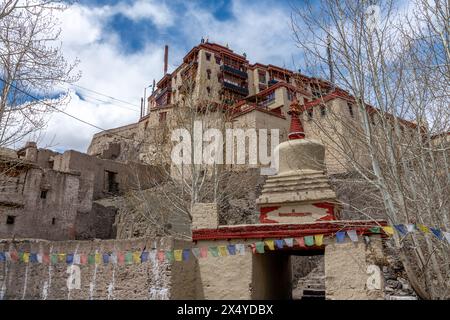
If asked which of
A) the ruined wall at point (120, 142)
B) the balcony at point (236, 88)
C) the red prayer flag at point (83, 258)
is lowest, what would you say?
the red prayer flag at point (83, 258)

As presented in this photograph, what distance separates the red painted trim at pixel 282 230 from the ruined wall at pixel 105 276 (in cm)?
92

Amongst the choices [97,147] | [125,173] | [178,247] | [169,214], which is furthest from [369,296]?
[97,147]

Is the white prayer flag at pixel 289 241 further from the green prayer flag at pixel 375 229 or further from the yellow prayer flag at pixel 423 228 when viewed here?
the yellow prayer flag at pixel 423 228

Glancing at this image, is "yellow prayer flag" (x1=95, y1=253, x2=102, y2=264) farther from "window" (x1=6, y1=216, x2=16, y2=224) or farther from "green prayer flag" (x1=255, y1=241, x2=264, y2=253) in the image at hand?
"window" (x1=6, y1=216, x2=16, y2=224)

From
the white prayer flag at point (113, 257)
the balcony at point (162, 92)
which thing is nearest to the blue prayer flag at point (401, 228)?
the white prayer flag at point (113, 257)

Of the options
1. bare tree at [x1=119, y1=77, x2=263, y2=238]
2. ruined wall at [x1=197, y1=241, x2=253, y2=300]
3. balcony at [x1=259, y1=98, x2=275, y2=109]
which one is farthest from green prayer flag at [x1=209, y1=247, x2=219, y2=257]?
balcony at [x1=259, y1=98, x2=275, y2=109]

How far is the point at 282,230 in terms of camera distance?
35.3 ft

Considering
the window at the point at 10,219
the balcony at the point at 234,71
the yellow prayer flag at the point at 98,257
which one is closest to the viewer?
the yellow prayer flag at the point at 98,257

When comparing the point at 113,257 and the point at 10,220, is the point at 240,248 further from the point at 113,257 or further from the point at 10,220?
the point at 10,220

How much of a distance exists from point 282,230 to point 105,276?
5.42 metres

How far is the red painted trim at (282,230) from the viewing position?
9.96 m

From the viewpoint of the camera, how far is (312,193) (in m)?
13.5
